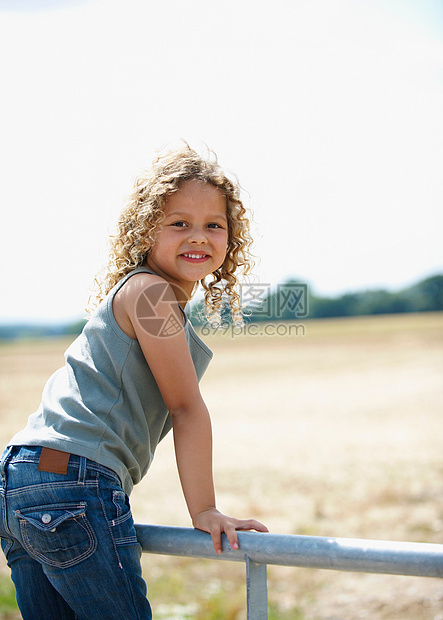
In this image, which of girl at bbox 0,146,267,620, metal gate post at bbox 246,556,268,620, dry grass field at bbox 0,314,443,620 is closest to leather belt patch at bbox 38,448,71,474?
girl at bbox 0,146,267,620

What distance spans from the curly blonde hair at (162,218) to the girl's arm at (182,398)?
265 millimetres

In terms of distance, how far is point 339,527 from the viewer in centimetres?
935

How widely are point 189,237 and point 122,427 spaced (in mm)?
504

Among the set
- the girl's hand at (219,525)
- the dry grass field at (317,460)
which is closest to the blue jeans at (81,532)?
the girl's hand at (219,525)

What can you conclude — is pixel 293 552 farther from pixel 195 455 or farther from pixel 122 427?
pixel 122 427

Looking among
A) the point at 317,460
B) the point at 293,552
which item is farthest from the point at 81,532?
the point at 317,460

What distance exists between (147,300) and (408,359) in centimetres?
2740

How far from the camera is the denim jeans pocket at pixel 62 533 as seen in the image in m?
1.19

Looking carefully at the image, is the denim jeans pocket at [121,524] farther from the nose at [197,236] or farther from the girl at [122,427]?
the nose at [197,236]

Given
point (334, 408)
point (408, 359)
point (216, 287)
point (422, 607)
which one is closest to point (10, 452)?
point (216, 287)

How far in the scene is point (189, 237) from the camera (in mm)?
1537

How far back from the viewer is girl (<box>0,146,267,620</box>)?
3.93 ft

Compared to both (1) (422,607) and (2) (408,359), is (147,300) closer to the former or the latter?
(1) (422,607)

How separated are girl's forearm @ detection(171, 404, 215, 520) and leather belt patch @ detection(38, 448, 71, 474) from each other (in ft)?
0.79
